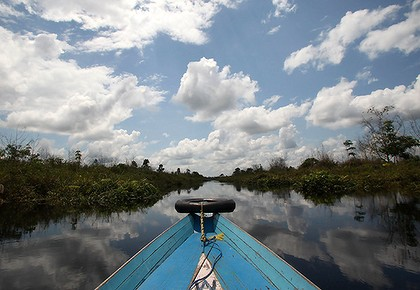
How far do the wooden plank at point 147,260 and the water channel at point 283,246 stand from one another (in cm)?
147

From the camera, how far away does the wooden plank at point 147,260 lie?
9.89 feet

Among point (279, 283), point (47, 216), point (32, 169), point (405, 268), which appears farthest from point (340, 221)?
point (32, 169)

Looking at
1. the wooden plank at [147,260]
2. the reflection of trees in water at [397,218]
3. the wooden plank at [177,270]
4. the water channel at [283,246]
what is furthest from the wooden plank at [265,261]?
the reflection of trees in water at [397,218]

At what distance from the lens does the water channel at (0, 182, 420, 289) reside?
470cm

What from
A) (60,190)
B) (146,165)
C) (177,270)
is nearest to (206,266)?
(177,270)

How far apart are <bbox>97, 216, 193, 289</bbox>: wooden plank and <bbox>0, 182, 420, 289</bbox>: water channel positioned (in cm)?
147

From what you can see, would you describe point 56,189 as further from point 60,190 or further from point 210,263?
point 210,263

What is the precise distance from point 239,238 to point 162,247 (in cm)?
134

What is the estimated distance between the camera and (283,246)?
6.59 m

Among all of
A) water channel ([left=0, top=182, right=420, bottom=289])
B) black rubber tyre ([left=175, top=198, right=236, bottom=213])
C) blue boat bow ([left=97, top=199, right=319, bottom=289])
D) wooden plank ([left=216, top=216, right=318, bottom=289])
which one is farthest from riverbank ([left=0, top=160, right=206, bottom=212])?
wooden plank ([left=216, top=216, right=318, bottom=289])

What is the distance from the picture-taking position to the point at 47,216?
1077 centimetres

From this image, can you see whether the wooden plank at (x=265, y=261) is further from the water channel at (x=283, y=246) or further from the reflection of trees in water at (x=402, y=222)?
the reflection of trees in water at (x=402, y=222)

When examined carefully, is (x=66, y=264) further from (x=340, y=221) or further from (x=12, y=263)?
(x=340, y=221)

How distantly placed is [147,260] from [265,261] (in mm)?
1697
